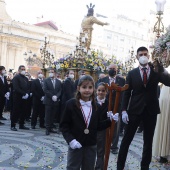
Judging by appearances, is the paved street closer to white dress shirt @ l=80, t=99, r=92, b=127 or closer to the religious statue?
white dress shirt @ l=80, t=99, r=92, b=127

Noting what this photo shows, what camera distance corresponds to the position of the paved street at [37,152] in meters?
5.03

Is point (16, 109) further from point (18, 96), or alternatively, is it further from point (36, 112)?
point (36, 112)

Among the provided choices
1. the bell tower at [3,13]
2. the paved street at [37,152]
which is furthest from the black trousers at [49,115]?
the bell tower at [3,13]

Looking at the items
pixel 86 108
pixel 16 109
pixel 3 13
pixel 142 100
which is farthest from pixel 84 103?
pixel 3 13

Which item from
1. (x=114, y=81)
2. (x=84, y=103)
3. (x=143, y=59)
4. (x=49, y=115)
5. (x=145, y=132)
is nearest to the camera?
(x=84, y=103)

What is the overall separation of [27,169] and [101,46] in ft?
103

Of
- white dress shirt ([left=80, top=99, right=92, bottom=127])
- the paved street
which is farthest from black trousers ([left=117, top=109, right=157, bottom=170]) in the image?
white dress shirt ([left=80, top=99, right=92, bottom=127])

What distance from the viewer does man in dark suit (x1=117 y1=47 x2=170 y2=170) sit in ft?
14.5

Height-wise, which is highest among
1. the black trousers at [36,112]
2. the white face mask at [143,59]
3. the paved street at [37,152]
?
the white face mask at [143,59]

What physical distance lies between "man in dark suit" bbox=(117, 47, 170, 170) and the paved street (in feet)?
2.98

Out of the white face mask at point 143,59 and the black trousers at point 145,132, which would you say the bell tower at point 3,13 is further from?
the black trousers at point 145,132

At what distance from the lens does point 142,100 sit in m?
4.42

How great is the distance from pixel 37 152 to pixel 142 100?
2649 mm

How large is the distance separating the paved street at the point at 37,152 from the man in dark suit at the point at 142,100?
909 mm
